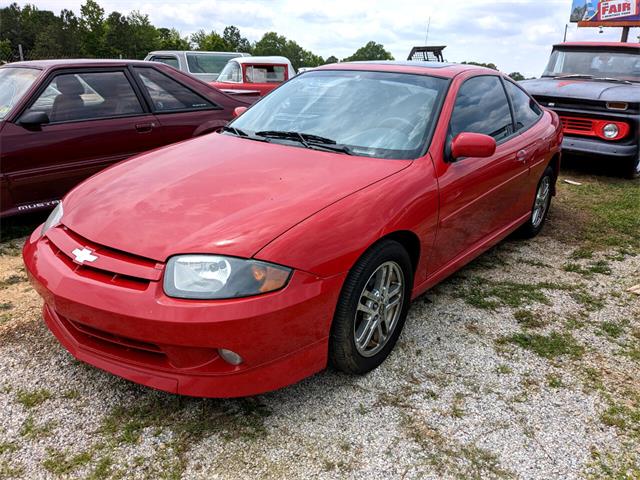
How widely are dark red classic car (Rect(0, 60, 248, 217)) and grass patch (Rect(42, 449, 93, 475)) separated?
9.16ft

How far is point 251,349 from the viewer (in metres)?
2.03

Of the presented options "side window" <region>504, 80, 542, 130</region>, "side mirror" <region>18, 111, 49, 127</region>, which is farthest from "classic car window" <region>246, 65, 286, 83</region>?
"side window" <region>504, 80, 542, 130</region>

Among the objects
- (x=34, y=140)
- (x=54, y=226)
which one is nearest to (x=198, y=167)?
(x=54, y=226)

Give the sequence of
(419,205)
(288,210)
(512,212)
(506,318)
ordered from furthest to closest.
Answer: (512,212)
(506,318)
(419,205)
(288,210)

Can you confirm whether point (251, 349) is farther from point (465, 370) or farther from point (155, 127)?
point (155, 127)

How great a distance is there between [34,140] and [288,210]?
3079 millimetres

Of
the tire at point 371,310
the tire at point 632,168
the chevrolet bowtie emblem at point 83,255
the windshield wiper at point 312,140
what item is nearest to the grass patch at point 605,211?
the tire at point 632,168

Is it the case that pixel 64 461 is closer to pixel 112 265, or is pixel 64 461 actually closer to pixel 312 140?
pixel 112 265

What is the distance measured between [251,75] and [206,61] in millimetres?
4189

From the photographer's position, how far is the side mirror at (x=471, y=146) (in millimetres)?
2867

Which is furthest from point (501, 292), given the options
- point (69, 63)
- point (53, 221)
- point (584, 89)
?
point (584, 89)

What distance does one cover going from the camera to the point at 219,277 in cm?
201

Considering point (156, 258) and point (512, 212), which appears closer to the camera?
point (156, 258)

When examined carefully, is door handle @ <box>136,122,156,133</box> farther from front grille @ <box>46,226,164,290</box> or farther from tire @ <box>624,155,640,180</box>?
tire @ <box>624,155,640,180</box>
